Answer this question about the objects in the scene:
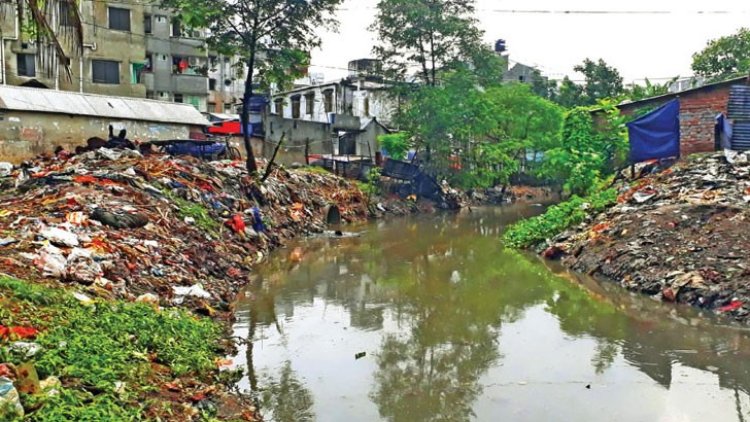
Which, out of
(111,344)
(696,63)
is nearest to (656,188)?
(111,344)

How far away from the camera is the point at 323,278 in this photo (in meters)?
12.2

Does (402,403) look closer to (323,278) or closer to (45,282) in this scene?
(45,282)

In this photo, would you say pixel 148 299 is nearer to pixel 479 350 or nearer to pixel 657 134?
pixel 479 350

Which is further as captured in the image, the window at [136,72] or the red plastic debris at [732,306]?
the window at [136,72]

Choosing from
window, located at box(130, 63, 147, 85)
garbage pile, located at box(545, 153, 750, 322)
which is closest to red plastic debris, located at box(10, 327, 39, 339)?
garbage pile, located at box(545, 153, 750, 322)

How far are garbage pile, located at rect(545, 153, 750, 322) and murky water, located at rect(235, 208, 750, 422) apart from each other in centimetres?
48

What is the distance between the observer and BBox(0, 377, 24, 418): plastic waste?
3.74 m

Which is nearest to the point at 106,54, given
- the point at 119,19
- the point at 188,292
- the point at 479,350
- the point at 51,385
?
the point at 119,19

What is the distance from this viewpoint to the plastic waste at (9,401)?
12.3 ft

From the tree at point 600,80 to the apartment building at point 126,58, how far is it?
23.7m

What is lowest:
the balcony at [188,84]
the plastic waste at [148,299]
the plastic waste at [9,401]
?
the plastic waste at [148,299]

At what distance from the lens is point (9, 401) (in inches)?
150

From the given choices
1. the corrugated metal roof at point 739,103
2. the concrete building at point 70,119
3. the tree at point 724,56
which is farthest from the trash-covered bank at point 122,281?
the tree at point 724,56

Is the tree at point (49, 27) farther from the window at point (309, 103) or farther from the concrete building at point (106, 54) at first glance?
the window at point (309, 103)
